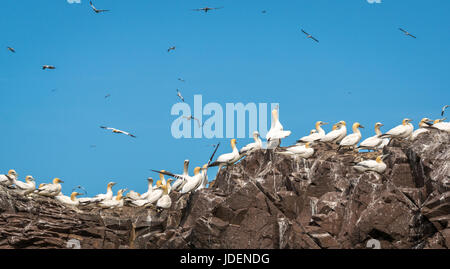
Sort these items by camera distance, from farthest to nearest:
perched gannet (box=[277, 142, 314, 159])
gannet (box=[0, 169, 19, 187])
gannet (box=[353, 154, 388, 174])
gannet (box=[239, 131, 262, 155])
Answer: gannet (box=[0, 169, 19, 187]) → gannet (box=[239, 131, 262, 155]) → perched gannet (box=[277, 142, 314, 159]) → gannet (box=[353, 154, 388, 174])

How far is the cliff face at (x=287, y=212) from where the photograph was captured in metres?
22.7

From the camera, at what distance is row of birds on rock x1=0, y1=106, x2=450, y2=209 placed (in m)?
27.9

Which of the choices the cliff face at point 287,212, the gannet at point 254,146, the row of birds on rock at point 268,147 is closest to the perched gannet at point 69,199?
the row of birds on rock at point 268,147

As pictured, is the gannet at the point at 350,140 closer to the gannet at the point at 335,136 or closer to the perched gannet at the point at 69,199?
the gannet at the point at 335,136


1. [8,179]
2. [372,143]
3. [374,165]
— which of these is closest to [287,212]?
[374,165]

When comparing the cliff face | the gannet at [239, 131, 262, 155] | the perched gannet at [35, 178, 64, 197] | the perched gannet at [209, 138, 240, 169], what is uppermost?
the gannet at [239, 131, 262, 155]

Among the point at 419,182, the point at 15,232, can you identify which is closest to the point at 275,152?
the point at 419,182

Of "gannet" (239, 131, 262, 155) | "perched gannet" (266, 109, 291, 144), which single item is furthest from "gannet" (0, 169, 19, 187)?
"perched gannet" (266, 109, 291, 144)

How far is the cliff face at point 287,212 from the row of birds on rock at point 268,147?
18.5 inches

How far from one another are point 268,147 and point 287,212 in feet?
15.2

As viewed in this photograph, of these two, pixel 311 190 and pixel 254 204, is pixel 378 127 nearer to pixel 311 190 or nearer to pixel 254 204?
pixel 311 190

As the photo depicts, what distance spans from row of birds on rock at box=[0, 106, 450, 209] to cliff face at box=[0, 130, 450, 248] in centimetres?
47

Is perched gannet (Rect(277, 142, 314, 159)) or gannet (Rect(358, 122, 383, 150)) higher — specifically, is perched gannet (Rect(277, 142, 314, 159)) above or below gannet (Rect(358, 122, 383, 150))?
below

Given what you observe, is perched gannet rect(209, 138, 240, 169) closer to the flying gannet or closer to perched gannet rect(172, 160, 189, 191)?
the flying gannet
